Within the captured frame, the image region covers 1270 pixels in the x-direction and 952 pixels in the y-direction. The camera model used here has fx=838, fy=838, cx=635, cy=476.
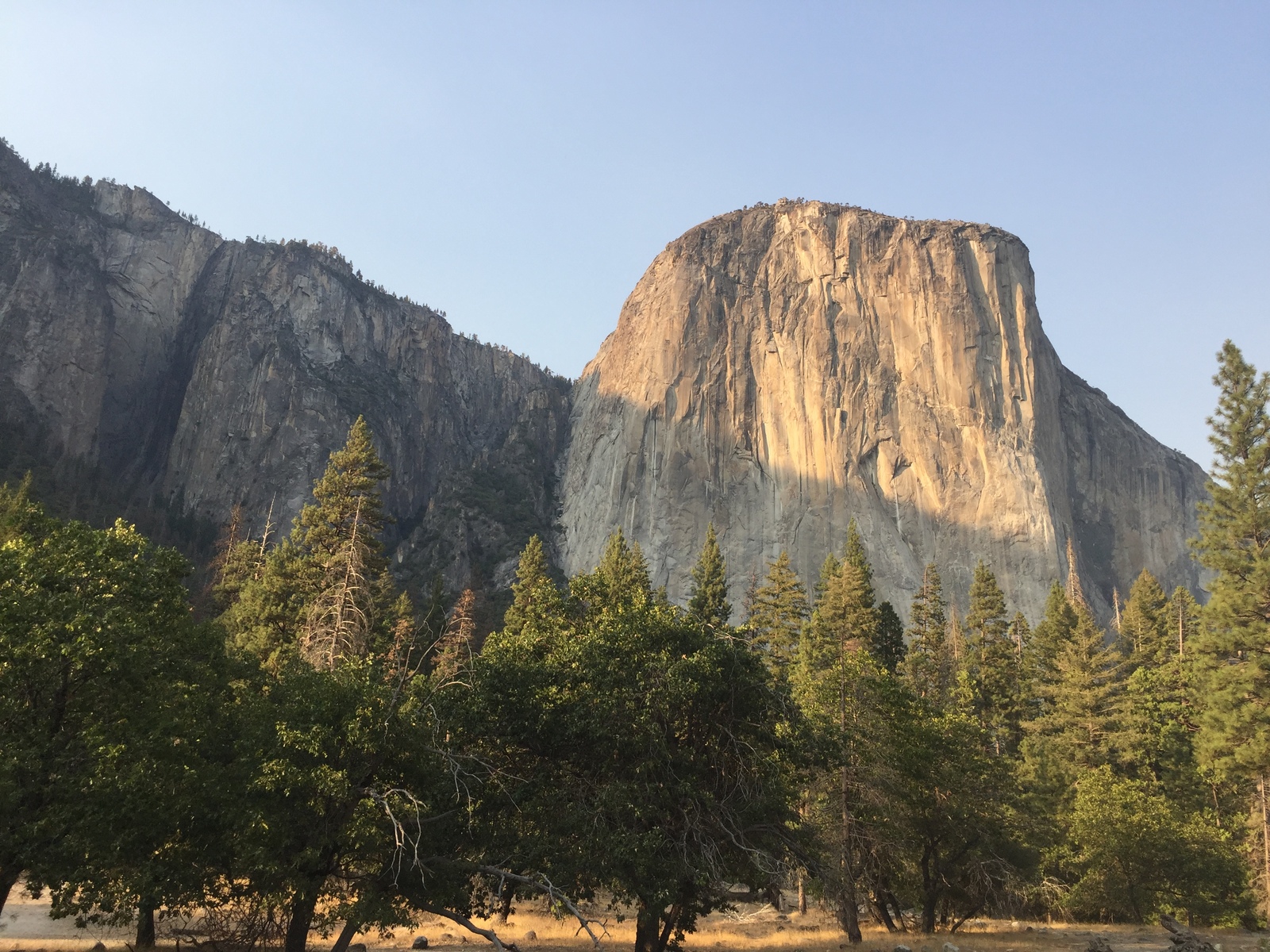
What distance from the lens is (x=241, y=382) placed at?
356 feet

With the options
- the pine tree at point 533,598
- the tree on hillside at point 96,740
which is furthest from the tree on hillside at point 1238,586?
the tree on hillside at point 96,740

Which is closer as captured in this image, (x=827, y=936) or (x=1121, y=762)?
(x=827, y=936)

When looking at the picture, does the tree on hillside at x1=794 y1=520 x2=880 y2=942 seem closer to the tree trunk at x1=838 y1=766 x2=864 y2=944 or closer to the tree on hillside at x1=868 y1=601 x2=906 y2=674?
the tree trunk at x1=838 y1=766 x2=864 y2=944

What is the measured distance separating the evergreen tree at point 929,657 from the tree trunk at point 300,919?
113 feet

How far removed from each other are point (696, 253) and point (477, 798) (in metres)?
97.5

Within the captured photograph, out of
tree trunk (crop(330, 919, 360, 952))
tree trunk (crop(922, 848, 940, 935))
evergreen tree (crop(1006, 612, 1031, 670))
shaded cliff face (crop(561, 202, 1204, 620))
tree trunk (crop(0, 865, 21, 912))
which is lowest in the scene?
tree trunk (crop(922, 848, 940, 935))

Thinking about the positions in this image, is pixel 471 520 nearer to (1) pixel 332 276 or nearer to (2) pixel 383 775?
Result: (1) pixel 332 276

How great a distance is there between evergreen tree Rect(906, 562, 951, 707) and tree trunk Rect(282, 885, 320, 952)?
113 feet

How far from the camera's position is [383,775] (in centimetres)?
1738

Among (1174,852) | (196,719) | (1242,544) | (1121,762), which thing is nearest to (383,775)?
(196,719)

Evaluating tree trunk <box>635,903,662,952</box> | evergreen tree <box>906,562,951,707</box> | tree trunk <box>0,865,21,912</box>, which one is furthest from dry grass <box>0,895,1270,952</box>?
evergreen tree <box>906,562,951,707</box>

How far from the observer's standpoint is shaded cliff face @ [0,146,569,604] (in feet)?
328

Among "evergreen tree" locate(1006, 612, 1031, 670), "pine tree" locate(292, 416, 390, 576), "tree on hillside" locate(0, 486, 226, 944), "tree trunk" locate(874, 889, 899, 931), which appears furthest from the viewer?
"evergreen tree" locate(1006, 612, 1031, 670)

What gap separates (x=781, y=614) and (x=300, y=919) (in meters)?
41.2
